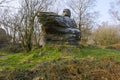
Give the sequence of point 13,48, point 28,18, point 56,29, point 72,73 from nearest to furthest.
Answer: point 72,73 → point 56,29 → point 28,18 → point 13,48

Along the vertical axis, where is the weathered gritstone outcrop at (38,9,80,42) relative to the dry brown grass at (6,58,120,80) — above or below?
above

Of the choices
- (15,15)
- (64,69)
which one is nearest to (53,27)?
(64,69)

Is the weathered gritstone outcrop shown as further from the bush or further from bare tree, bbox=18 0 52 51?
the bush

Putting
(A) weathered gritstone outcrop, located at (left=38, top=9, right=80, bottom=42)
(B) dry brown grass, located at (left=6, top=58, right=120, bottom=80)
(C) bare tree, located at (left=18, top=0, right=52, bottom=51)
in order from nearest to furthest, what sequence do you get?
(B) dry brown grass, located at (left=6, top=58, right=120, bottom=80), (A) weathered gritstone outcrop, located at (left=38, top=9, right=80, bottom=42), (C) bare tree, located at (left=18, top=0, right=52, bottom=51)

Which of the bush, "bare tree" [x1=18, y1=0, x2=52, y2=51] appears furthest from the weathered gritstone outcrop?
the bush

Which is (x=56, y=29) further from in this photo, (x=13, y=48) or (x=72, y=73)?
(x=13, y=48)

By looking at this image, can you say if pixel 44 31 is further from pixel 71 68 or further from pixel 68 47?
pixel 71 68

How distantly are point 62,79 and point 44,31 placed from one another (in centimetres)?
647

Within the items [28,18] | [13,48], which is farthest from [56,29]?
[13,48]

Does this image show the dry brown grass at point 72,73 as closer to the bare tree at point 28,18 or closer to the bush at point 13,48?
the bare tree at point 28,18

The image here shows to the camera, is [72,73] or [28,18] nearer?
[72,73]

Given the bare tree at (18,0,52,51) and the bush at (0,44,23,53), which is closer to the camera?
the bare tree at (18,0,52,51)

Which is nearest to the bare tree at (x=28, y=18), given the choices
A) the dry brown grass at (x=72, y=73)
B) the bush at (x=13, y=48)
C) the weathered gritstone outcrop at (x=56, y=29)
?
the weathered gritstone outcrop at (x=56, y=29)

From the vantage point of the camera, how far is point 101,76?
5.71 metres
